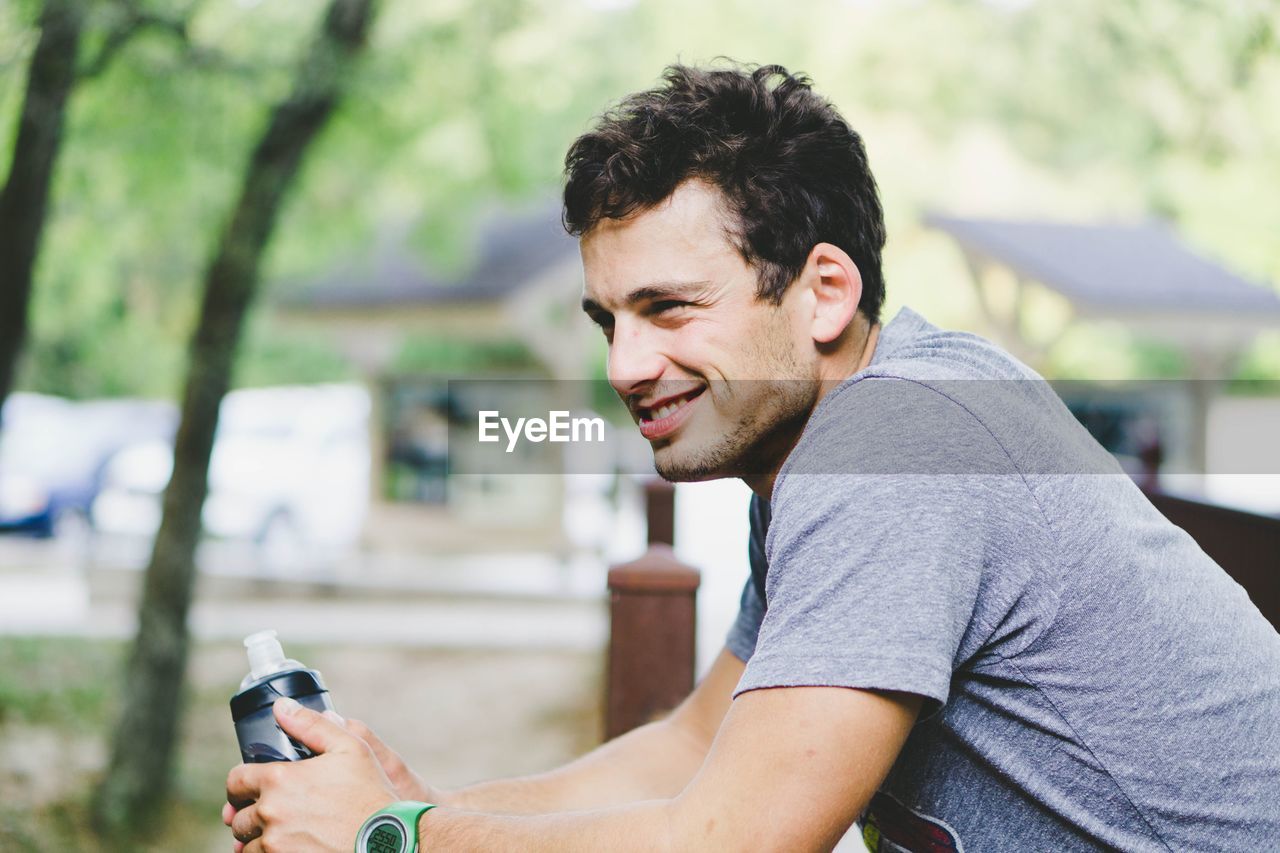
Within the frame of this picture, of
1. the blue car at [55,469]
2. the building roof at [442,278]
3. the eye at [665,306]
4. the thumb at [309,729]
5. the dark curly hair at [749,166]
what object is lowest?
the blue car at [55,469]

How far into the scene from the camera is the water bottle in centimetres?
145

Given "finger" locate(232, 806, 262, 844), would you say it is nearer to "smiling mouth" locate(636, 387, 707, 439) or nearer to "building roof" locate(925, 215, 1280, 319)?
"smiling mouth" locate(636, 387, 707, 439)

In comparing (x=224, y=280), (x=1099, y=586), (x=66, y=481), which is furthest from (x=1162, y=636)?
(x=66, y=481)

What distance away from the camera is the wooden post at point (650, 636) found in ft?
9.30

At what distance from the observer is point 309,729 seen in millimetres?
1426

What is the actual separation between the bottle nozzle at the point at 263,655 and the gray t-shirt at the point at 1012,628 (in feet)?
1.96

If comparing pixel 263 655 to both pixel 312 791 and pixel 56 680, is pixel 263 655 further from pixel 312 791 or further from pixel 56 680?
pixel 56 680

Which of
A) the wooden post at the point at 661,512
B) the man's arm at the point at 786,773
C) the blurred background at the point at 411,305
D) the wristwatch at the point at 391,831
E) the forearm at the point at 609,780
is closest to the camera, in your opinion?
the man's arm at the point at 786,773

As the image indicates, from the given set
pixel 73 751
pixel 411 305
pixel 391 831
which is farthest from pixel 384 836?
pixel 411 305

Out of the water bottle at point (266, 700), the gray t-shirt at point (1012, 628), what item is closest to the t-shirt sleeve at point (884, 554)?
the gray t-shirt at point (1012, 628)

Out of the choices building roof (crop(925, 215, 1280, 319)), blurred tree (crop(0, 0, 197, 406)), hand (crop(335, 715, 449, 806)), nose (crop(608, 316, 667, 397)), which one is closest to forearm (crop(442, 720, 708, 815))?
hand (crop(335, 715, 449, 806))

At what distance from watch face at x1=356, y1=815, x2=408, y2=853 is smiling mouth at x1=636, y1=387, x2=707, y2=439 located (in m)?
0.61

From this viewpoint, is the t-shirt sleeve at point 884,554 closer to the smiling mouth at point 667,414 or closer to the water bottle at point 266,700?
the smiling mouth at point 667,414

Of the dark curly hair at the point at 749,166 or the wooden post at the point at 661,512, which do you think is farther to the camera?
the wooden post at the point at 661,512
